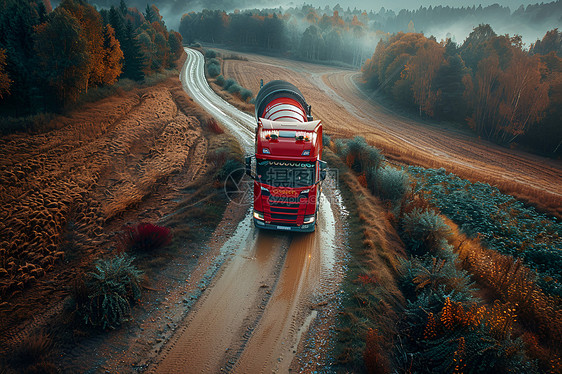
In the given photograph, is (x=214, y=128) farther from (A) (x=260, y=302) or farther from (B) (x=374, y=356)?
(B) (x=374, y=356)

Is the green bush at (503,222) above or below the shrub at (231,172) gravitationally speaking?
below

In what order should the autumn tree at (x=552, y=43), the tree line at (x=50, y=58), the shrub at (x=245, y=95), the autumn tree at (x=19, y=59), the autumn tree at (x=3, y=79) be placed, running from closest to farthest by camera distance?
the autumn tree at (x=3, y=79), the tree line at (x=50, y=58), the autumn tree at (x=19, y=59), the shrub at (x=245, y=95), the autumn tree at (x=552, y=43)

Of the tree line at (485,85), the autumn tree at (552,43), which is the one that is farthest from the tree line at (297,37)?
the autumn tree at (552,43)

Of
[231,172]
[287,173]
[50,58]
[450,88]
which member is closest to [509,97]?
[450,88]

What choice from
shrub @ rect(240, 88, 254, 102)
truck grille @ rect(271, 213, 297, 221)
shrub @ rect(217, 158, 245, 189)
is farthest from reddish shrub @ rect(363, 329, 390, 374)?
shrub @ rect(240, 88, 254, 102)

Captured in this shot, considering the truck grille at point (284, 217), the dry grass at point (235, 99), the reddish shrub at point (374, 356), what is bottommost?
the reddish shrub at point (374, 356)

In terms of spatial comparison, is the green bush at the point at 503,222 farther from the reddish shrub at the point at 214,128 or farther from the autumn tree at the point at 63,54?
the autumn tree at the point at 63,54

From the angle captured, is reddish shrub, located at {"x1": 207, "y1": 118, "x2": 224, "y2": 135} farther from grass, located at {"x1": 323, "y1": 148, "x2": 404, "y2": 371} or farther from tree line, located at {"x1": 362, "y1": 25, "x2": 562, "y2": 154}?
tree line, located at {"x1": 362, "y1": 25, "x2": 562, "y2": 154}

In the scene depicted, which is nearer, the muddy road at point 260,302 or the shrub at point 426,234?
the muddy road at point 260,302
